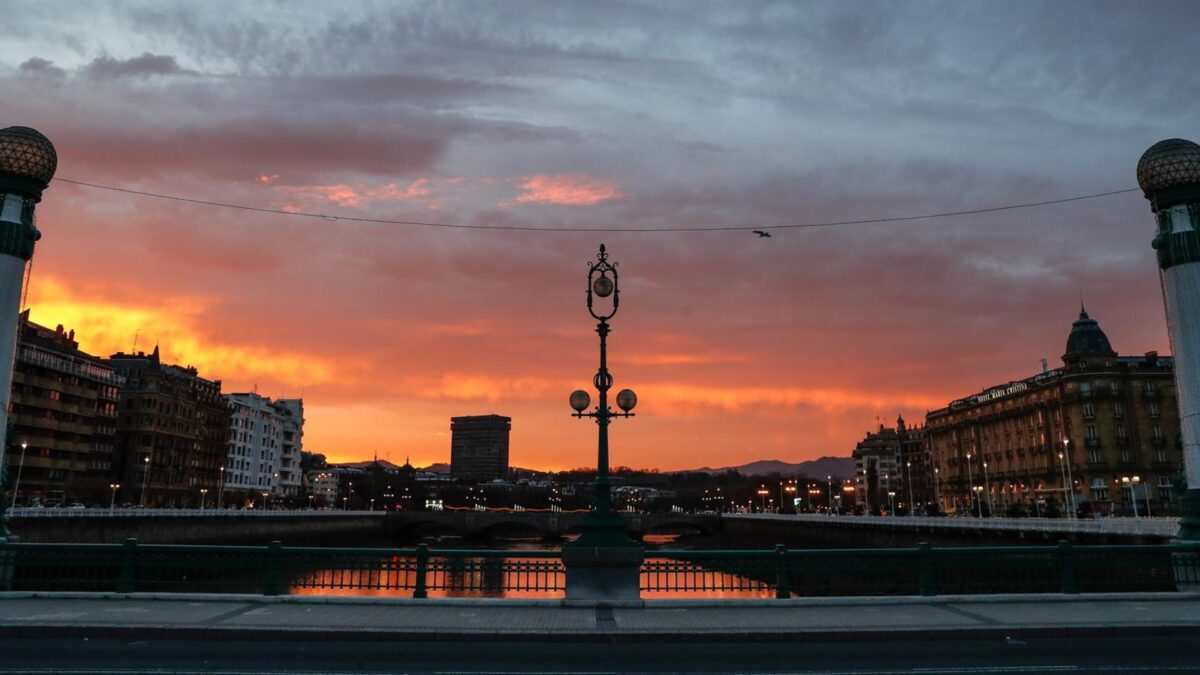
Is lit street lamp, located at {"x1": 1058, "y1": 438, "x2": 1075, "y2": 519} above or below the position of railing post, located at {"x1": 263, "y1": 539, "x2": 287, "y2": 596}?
above

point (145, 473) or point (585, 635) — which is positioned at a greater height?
point (145, 473)

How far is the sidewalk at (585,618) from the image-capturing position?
14.6 meters

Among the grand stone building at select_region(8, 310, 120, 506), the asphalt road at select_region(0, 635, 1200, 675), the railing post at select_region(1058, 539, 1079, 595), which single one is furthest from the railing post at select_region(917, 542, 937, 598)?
the grand stone building at select_region(8, 310, 120, 506)

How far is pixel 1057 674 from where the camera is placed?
11.7 metres

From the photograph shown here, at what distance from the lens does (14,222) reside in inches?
874

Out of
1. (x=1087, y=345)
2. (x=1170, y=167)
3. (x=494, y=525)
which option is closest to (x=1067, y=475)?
(x=1087, y=345)

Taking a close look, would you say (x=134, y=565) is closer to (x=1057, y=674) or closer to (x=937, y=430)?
(x=1057, y=674)

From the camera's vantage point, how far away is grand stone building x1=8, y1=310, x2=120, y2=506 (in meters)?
103

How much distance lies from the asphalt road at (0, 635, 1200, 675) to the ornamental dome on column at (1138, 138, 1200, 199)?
14.5 meters

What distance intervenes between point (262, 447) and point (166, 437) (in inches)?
1696

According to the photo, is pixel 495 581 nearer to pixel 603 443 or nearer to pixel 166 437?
pixel 603 443

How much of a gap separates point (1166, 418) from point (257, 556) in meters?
121

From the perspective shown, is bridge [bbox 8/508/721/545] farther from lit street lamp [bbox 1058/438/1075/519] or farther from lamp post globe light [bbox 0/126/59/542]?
lit street lamp [bbox 1058/438/1075/519]

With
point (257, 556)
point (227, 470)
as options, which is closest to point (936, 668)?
point (257, 556)
